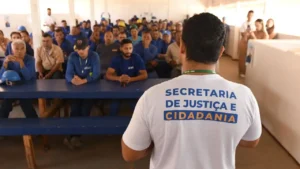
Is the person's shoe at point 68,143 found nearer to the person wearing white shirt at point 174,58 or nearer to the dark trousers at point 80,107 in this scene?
the dark trousers at point 80,107

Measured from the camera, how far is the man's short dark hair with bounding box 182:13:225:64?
929 millimetres

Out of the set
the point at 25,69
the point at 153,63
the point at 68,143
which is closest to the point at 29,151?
the point at 68,143

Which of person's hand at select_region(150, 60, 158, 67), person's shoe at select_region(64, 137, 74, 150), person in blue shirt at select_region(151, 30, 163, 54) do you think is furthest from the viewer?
person in blue shirt at select_region(151, 30, 163, 54)

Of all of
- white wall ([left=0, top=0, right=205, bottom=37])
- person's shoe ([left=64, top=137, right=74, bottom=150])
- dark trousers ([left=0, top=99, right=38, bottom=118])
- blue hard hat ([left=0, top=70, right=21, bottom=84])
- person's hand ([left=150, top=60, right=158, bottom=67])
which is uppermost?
white wall ([left=0, top=0, right=205, bottom=37])

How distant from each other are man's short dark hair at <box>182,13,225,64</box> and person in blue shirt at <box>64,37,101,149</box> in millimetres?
2499

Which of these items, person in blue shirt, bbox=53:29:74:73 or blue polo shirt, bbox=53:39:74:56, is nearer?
person in blue shirt, bbox=53:29:74:73

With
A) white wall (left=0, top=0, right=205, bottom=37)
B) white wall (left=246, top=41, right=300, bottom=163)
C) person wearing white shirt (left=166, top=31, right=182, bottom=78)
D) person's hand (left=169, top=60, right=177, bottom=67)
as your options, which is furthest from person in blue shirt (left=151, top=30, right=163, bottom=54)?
white wall (left=0, top=0, right=205, bottom=37)

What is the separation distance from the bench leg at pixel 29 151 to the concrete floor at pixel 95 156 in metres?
0.08

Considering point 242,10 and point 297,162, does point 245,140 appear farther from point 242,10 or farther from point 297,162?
point 242,10

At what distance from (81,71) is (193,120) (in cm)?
276

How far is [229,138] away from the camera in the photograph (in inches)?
37.9

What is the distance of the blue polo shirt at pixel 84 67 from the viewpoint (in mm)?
3424

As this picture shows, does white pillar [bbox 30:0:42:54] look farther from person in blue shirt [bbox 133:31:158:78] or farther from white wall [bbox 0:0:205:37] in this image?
white wall [bbox 0:0:205:37]

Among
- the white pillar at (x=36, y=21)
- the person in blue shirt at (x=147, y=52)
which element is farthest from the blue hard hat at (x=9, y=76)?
the person in blue shirt at (x=147, y=52)
